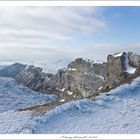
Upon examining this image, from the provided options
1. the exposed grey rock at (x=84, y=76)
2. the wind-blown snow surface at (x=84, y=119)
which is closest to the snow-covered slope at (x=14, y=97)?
the wind-blown snow surface at (x=84, y=119)

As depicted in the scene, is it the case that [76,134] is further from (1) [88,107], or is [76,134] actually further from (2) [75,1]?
(2) [75,1]

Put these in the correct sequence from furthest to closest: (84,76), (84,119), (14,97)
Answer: (84,76)
(14,97)
(84,119)

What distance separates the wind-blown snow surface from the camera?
17688 millimetres

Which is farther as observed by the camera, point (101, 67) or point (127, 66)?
point (101, 67)

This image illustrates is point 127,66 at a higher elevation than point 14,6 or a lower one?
lower

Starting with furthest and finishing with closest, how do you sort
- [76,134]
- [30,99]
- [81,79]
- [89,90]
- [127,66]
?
[81,79]
[89,90]
[30,99]
[127,66]
[76,134]

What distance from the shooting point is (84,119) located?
61.5ft

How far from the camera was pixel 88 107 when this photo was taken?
2000 centimetres

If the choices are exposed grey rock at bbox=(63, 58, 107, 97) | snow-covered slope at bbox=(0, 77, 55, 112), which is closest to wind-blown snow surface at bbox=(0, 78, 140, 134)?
snow-covered slope at bbox=(0, 77, 55, 112)

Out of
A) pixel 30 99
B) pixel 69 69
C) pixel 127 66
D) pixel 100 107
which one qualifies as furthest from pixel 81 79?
pixel 100 107

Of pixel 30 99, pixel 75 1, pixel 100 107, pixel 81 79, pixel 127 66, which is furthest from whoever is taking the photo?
pixel 81 79

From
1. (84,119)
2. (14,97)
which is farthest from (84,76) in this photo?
(84,119)

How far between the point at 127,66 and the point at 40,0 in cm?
5013

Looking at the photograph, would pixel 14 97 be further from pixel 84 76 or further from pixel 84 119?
pixel 84 76
